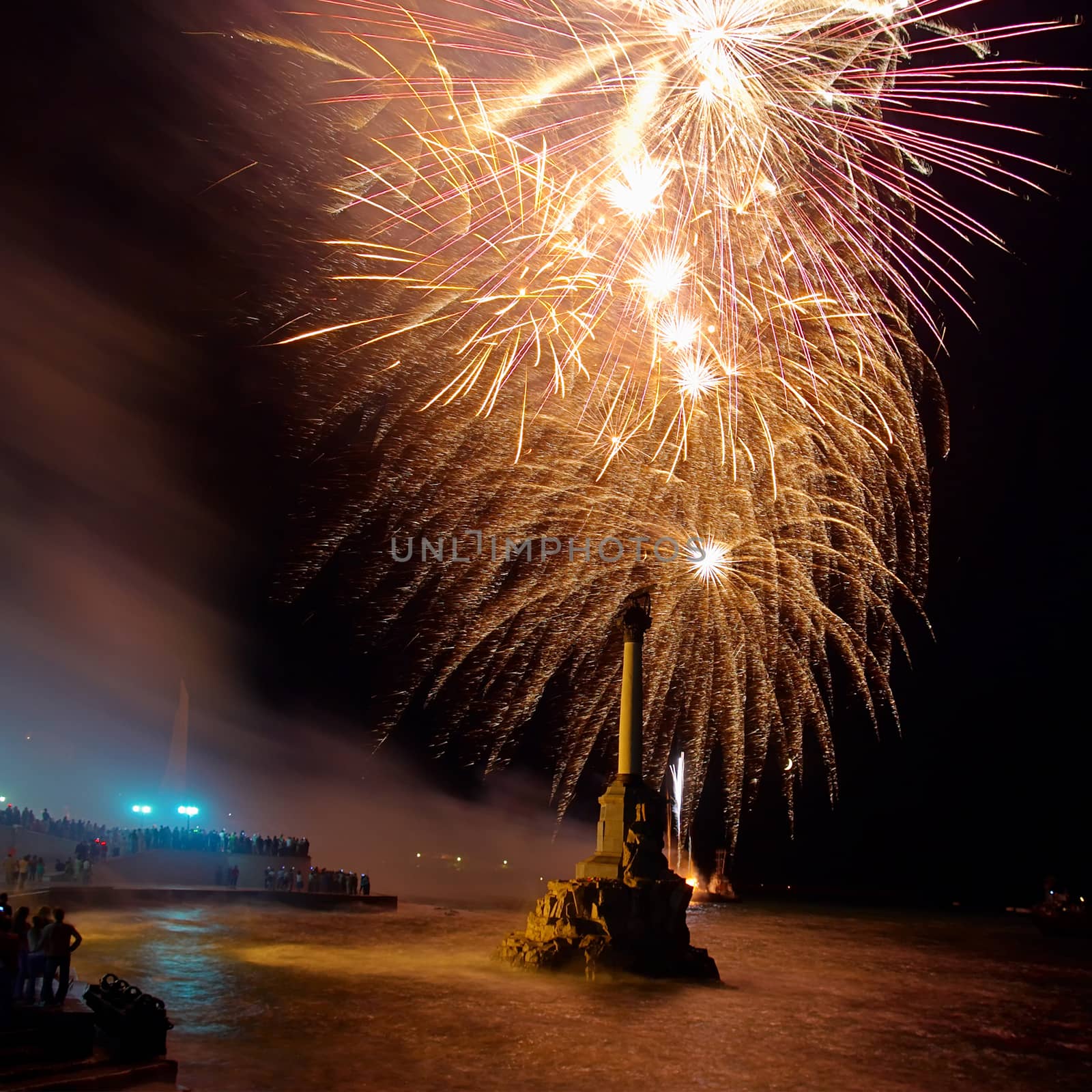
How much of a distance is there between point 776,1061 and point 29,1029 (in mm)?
8650

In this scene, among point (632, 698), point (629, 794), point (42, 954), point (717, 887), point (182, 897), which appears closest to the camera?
point (42, 954)

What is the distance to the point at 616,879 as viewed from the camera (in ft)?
67.4

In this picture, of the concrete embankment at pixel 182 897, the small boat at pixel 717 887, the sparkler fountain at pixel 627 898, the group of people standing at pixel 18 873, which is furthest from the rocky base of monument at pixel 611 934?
the small boat at pixel 717 887

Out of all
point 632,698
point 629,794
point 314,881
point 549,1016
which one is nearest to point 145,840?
point 314,881

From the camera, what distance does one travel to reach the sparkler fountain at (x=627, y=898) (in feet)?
63.6

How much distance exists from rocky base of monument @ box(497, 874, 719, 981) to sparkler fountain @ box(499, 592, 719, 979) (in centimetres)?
2

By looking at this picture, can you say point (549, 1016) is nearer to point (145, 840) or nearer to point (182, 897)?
point (182, 897)

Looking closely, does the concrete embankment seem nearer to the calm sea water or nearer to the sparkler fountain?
the calm sea water

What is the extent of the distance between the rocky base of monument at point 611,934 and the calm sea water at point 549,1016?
0.66m

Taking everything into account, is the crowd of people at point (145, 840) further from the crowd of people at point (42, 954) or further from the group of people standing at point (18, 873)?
the crowd of people at point (42, 954)

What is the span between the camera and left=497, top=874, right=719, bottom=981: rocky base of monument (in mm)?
19188

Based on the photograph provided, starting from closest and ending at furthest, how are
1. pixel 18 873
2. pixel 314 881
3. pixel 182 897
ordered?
pixel 18 873 < pixel 182 897 < pixel 314 881

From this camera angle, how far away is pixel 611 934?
19.5 m

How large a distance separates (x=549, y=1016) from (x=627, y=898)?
5519 mm
